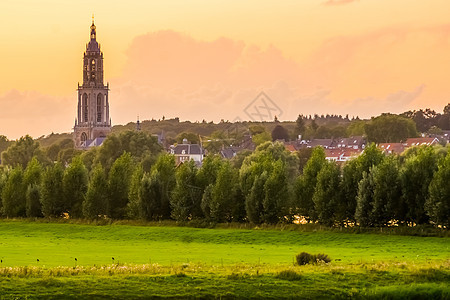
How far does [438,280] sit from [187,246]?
88.6 ft

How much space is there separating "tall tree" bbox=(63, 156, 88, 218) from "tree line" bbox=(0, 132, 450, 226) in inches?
3.8

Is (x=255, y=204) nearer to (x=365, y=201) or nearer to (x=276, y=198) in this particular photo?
(x=276, y=198)

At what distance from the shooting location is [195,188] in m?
88.8

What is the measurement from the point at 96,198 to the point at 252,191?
16.8 m

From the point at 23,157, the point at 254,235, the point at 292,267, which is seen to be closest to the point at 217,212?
the point at 254,235

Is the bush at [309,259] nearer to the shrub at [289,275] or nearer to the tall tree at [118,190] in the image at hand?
the shrub at [289,275]

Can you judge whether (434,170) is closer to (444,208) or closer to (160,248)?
(444,208)

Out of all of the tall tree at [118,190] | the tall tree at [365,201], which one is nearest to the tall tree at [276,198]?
the tall tree at [365,201]

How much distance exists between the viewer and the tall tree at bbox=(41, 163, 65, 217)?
309 ft

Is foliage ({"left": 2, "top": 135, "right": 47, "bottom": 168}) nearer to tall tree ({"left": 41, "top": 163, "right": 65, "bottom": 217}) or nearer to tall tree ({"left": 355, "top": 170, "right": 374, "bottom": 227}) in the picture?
tall tree ({"left": 41, "top": 163, "right": 65, "bottom": 217})

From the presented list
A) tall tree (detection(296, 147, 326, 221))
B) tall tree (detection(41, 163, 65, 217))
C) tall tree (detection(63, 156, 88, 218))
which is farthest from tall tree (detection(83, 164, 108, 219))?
tall tree (detection(296, 147, 326, 221))

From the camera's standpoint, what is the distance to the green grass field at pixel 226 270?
1464 inches

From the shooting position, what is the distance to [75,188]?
3789 inches

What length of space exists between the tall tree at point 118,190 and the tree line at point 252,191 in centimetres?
10
